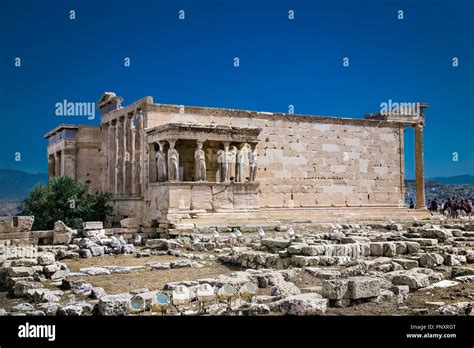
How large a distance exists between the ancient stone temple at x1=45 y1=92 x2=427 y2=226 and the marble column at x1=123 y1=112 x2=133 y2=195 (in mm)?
42

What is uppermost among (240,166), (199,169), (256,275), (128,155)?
(128,155)

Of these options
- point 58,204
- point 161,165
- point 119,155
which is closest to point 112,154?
point 119,155

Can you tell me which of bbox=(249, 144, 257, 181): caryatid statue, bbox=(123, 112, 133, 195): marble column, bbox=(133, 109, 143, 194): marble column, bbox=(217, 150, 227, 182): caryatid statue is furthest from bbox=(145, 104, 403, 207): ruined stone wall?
bbox=(217, 150, 227, 182): caryatid statue

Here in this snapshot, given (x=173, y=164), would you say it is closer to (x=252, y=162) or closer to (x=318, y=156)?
(x=252, y=162)

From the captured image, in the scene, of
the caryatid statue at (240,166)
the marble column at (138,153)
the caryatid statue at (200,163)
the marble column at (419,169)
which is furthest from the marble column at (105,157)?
the marble column at (419,169)

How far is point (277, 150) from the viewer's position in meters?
24.2

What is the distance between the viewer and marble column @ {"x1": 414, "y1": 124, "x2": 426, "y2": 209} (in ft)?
94.7

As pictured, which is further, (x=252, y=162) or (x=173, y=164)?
(x=252, y=162)

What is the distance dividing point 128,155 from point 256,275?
15201 mm

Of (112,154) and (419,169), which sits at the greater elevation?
(112,154)

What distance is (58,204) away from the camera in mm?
20266

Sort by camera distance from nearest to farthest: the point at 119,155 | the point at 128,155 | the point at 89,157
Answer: the point at 128,155 → the point at 119,155 → the point at 89,157

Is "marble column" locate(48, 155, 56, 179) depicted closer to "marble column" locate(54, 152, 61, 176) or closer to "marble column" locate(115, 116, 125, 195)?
"marble column" locate(54, 152, 61, 176)

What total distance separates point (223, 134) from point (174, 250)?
6.69 metres
